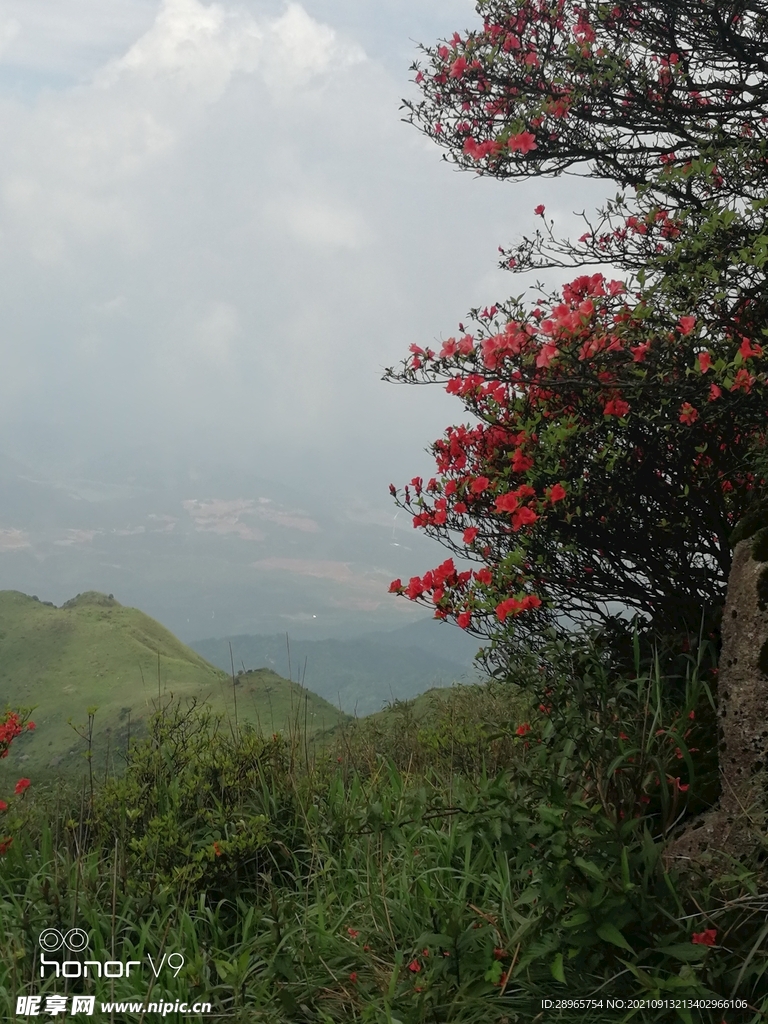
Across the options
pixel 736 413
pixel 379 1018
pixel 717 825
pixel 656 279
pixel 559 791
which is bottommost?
pixel 379 1018

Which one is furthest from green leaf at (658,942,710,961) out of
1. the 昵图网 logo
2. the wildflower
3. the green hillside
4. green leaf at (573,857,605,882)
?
the green hillside

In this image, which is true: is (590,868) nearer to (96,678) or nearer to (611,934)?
(611,934)

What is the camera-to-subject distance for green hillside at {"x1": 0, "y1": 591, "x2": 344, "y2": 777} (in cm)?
806

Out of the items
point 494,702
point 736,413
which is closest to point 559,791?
point 736,413

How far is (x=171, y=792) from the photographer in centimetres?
434

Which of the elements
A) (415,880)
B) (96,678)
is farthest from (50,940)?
(96,678)

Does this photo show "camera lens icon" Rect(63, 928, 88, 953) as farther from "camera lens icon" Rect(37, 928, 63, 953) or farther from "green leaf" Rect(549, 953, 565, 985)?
"green leaf" Rect(549, 953, 565, 985)

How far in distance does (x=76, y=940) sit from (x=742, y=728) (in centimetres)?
278

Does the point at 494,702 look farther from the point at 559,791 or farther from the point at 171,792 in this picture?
the point at 559,791

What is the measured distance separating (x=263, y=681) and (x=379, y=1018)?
5.46 meters

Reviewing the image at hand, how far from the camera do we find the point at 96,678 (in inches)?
384

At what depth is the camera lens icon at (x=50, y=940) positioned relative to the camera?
353 cm

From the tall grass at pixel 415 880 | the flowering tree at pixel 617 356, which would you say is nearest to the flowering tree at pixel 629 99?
the flowering tree at pixel 617 356

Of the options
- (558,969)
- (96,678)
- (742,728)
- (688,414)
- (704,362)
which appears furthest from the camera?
(96,678)
